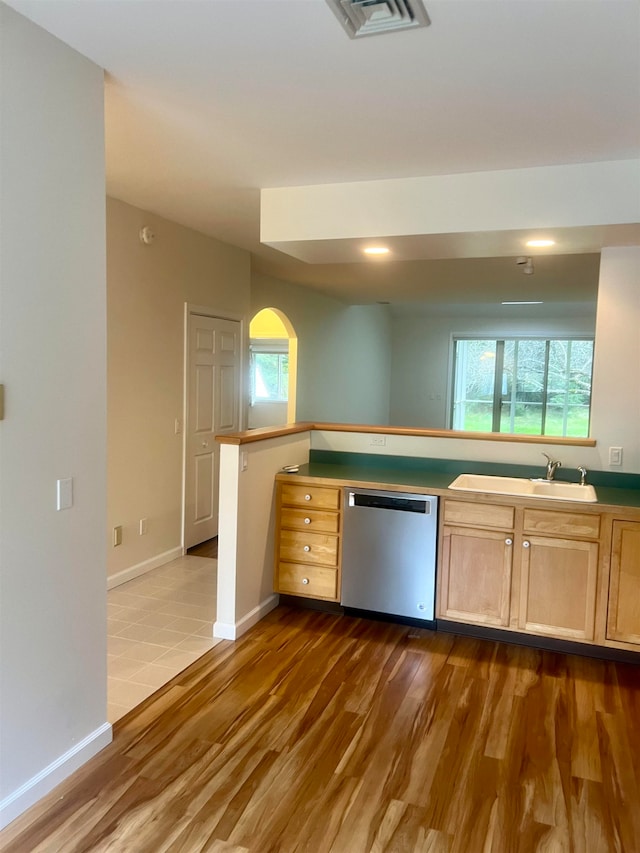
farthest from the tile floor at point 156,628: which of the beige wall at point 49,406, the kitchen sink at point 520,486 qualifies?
the kitchen sink at point 520,486

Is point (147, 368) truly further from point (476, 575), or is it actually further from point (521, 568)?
point (521, 568)

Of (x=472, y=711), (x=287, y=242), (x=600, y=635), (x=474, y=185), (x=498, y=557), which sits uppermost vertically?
(x=474, y=185)

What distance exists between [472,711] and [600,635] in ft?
2.82

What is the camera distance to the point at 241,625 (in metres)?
3.41

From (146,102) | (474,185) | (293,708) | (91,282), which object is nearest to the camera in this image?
(91,282)

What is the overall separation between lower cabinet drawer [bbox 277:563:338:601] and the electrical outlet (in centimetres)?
172

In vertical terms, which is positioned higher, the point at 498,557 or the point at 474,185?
the point at 474,185

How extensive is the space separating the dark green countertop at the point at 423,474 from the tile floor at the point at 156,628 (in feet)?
3.46

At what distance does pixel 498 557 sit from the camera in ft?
10.7

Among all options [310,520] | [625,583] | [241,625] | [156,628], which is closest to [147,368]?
[310,520]

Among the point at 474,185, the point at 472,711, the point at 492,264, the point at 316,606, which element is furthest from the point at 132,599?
the point at 492,264

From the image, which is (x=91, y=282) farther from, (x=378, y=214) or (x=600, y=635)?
(x=600, y=635)

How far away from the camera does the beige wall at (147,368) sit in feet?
12.8

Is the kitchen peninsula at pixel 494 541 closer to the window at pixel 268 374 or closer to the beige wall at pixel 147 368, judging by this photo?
the beige wall at pixel 147 368
